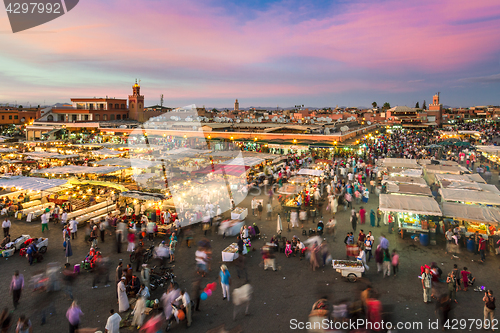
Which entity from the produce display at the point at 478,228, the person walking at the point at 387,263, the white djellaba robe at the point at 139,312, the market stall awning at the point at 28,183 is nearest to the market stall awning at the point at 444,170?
the produce display at the point at 478,228

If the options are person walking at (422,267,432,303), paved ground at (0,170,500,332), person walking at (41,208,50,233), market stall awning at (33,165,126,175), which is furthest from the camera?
market stall awning at (33,165,126,175)

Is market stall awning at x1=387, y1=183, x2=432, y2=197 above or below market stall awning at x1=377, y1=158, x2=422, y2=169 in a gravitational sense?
below

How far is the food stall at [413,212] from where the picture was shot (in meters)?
10.3

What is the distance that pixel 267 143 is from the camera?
31.3 meters

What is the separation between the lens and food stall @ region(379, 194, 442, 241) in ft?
33.7

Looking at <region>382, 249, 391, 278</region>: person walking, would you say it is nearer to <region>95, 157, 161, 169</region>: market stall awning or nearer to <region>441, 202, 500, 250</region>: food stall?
<region>441, 202, 500, 250</region>: food stall

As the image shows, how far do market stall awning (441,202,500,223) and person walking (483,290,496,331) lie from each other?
16.2 ft

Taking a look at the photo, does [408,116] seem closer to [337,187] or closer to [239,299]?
[337,187]

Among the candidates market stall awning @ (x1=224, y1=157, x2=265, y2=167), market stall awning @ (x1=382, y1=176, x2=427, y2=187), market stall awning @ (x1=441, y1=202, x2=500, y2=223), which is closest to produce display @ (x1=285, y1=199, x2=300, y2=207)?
market stall awning @ (x1=224, y1=157, x2=265, y2=167)

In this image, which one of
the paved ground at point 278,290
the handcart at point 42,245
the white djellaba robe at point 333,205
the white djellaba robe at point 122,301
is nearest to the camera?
the paved ground at point 278,290

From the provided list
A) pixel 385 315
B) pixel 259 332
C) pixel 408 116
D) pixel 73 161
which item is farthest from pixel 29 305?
pixel 408 116

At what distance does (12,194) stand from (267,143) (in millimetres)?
22323

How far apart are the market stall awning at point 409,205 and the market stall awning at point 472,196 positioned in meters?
1.64

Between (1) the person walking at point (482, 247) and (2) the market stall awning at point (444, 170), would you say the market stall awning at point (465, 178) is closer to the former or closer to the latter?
(2) the market stall awning at point (444, 170)
